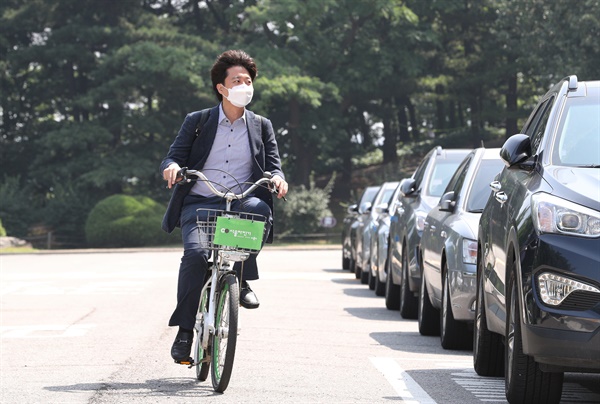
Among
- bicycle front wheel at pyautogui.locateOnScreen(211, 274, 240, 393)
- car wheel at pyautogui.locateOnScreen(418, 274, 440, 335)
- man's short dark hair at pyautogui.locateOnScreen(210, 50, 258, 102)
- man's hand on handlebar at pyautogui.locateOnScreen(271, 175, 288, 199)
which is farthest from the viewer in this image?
car wheel at pyautogui.locateOnScreen(418, 274, 440, 335)

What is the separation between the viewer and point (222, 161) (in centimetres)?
905

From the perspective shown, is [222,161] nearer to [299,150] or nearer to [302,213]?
[302,213]

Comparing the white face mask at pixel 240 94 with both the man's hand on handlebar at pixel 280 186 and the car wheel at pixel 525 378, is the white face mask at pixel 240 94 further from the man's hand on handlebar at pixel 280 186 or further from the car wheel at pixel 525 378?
the car wheel at pixel 525 378

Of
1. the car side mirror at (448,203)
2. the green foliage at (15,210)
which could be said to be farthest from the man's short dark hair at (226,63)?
the green foliage at (15,210)

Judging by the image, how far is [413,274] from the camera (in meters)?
14.6

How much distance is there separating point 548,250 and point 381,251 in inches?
481

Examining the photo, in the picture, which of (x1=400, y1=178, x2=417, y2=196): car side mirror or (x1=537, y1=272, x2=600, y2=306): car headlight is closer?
(x1=537, y1=272, x2=600, y2=306): car headlight

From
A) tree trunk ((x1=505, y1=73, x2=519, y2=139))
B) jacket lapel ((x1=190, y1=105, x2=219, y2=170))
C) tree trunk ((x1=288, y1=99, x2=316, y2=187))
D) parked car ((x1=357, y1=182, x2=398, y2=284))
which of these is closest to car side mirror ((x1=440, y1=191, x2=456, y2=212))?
jacket lapel ((x1=190, y1=105, x2=219, y2=170))

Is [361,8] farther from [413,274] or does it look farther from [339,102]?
[413,274]

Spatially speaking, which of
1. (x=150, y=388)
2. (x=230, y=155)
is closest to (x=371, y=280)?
(x=230, y=155)

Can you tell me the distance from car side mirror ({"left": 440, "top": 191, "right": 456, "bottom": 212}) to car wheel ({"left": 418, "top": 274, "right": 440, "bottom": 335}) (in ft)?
2.85

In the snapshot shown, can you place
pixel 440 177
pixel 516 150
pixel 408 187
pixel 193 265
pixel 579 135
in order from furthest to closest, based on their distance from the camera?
pixel 440 177 < pixel 408 187 < pixel 193 265 < pixel 579 135 < pixel 516 150

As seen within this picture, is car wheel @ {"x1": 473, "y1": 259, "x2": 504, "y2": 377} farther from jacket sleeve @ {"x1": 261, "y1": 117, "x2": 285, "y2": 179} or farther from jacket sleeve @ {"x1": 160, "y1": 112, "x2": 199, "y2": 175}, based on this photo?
jacket sleeve @ {"x1": 160, "y1": 112, "x2": 199, "y2": 175}

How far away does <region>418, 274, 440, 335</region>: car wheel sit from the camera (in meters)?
12.9
